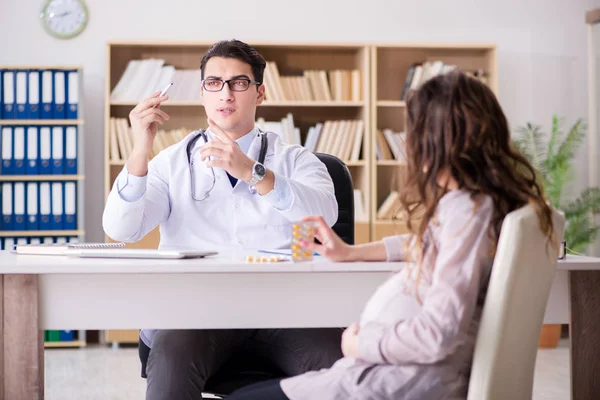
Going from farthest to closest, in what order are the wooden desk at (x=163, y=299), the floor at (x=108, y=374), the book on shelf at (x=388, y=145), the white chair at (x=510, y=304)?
the book on shelf at (x=388, y=145) → the floor at (x=108, y=374) → the wooden desk at (x=163, y=299) → the white chair at (x=510, y=304)

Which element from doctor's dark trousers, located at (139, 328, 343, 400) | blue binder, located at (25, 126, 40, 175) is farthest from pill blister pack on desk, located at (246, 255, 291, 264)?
blue binder, located at (25, 126, 40, 175)

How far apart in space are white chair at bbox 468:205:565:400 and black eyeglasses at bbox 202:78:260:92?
1231mm

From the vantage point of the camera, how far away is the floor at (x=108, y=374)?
139 inches

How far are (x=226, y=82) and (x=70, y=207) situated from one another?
2592mm

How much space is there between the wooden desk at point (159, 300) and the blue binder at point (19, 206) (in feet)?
10.2

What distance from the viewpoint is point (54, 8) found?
4.96 meters

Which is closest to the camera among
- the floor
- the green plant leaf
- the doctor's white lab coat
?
the doctor's white lab coat

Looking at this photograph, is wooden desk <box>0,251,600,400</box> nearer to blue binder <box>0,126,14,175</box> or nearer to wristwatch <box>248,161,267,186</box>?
wristwatch <box>248,161,267,186</box>

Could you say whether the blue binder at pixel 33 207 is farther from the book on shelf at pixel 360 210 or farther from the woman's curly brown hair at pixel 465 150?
the woman's curly brown hair at pixel 465 150

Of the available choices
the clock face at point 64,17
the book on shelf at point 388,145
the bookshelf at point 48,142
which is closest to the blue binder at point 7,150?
the bookshelf at point 48,142

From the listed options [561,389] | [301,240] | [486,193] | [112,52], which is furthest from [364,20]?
[486,193]

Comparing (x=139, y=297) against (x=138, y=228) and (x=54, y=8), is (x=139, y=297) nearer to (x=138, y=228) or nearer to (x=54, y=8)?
(x=138, y=228)

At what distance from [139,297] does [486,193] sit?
0.78 m

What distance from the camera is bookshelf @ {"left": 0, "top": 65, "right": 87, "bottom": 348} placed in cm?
463
